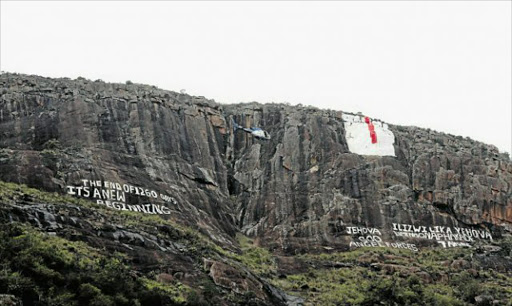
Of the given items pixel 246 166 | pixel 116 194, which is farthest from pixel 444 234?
pixel 116 194

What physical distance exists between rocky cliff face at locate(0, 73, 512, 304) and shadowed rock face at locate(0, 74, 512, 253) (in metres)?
0.13

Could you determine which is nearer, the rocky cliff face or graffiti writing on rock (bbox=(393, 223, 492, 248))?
the rocky cliff face

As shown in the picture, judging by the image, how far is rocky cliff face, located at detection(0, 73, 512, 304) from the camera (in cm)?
5531

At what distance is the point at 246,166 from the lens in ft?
221

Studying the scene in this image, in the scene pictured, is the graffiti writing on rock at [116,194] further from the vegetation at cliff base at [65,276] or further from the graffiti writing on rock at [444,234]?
the graffiti writing on rock at [444,234]

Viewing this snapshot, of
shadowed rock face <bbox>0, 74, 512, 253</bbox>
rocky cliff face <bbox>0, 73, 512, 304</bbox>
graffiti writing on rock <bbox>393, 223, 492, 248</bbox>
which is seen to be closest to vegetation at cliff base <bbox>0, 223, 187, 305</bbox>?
rocky cliff face <bbox>0, 73, 512, 304</bbox>

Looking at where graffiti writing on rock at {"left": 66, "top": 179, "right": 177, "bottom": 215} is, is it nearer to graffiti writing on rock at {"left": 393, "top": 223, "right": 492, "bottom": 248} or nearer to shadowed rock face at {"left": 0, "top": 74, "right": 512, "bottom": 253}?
shadowed rock face at {"left": 0, "top": 74, "right": 512, "bottom": 253}

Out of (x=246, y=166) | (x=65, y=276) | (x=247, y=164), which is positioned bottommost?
(x=65, y=276)

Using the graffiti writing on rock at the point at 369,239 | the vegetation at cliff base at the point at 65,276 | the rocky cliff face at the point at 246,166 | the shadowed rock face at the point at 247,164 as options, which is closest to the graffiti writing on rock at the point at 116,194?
the rocky cliff face at the point at 246,166

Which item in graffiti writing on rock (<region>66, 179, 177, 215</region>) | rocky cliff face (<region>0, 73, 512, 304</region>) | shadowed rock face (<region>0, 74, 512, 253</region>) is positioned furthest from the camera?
shadowed rock face (<region>0, 74, 512, 253</region>)

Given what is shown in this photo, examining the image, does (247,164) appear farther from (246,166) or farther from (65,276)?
(65,276)

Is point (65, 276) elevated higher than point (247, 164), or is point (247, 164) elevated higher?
point (247, 164)

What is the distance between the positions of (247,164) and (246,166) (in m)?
0.30

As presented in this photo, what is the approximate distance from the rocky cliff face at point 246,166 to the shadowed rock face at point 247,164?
13 centimetres
